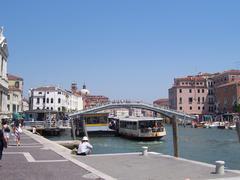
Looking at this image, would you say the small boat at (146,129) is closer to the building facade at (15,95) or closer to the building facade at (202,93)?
the building facade at (15,95)

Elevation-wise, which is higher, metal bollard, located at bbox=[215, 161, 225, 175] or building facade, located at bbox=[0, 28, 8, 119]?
building facade, located at bbox=[0, 28, 8, 119]

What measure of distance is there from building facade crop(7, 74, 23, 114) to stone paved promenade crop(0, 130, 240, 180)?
45.8m

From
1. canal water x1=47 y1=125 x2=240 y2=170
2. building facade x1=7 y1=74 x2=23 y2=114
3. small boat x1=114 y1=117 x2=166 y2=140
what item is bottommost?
canal water x1=47 y1=125 x2=240 y2=170

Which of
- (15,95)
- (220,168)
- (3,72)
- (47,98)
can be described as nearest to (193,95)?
(47,98)

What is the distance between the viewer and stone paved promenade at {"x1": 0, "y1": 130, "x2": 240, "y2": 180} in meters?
8.70

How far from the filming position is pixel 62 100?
8388cm

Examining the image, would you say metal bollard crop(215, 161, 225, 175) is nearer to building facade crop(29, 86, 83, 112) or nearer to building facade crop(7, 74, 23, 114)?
building facade crop(7, 74, 23, 114)

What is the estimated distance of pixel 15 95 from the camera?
6600 centimetres

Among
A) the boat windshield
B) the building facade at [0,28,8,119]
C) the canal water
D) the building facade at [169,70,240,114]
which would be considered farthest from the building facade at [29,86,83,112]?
the canal water

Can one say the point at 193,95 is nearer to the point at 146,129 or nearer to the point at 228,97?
the point at 228,97

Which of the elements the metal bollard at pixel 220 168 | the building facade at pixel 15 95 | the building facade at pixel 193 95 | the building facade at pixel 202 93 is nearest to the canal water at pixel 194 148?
the metal bollard at pixel 220 168

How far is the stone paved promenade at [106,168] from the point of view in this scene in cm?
870

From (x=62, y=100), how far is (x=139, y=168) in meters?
74.7

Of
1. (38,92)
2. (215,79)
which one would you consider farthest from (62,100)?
(215,79)
